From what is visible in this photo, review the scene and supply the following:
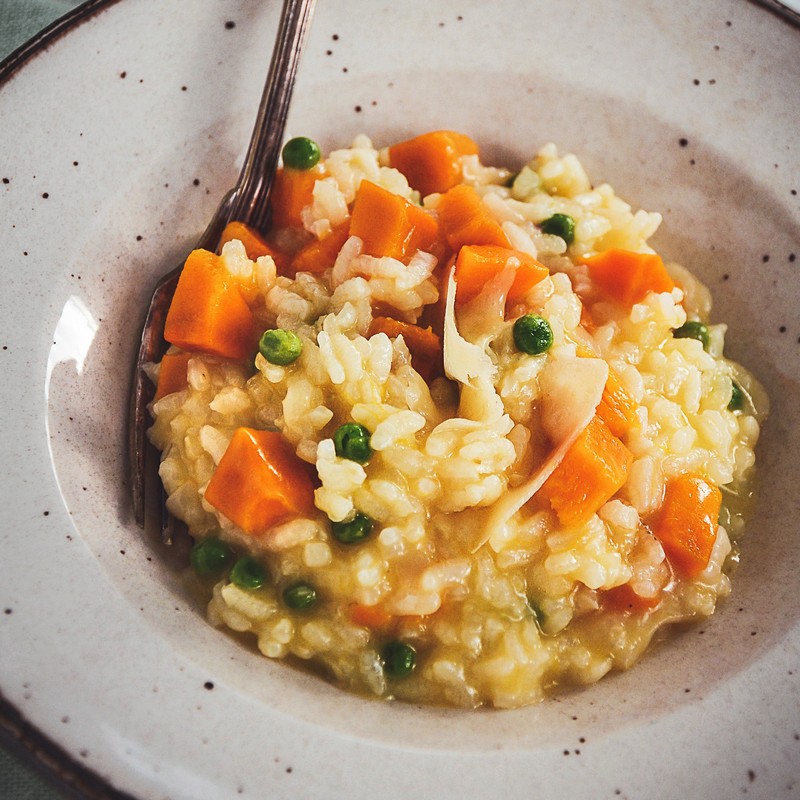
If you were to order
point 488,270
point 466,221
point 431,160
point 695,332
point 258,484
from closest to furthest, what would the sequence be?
point 258,484
point 488,270
point 466,221
point 695,332
point 431,160

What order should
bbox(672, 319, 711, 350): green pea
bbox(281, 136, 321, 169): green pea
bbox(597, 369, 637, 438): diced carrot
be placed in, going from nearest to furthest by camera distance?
1. bbox(597, 369, 637, 438): diced carrot
2. bbox(281, 136, 321, 169): green pea
3. bbox(672, 319, 711, 350): green pea

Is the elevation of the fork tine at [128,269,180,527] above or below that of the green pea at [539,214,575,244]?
below

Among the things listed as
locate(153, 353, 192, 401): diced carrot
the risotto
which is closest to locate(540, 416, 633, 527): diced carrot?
the risotto

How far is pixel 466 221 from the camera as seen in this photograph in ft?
13.0

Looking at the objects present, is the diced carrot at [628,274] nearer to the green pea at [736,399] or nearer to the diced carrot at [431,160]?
the green pea at [736,399]

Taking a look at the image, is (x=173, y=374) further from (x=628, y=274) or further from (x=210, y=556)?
(x=628, y=274)

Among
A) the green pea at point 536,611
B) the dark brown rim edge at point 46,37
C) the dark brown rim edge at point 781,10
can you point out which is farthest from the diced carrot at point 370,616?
the dark brown rim edge at point 781,10

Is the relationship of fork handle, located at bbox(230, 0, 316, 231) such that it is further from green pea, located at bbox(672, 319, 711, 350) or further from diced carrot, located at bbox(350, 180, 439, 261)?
green pea, located at bbox(672, 319, 711, 350)

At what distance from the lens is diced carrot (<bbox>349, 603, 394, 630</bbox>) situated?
3.39m

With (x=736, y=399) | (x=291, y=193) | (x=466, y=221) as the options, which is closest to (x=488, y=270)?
(x=466, y=221)

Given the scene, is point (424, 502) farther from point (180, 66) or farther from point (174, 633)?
→ point (180, 66)

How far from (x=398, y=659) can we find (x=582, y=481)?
973mm

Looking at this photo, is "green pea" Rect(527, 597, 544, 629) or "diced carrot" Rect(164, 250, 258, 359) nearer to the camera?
"green pea" Rect(527, 597, 544, 629)

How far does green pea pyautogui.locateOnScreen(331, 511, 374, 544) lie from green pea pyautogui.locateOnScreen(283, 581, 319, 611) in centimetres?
22
